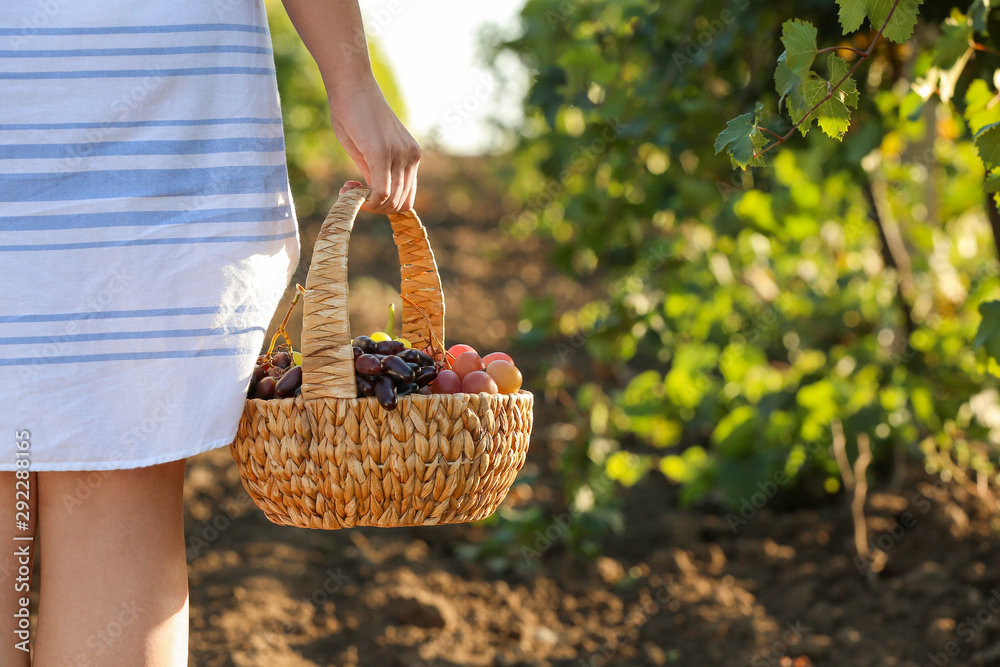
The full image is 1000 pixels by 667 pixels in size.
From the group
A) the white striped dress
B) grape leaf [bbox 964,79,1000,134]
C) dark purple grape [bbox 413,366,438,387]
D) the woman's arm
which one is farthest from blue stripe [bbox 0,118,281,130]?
grape leaf [bbox 964,79,1000,134]

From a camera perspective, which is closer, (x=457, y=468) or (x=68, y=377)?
(x=68, y=377)

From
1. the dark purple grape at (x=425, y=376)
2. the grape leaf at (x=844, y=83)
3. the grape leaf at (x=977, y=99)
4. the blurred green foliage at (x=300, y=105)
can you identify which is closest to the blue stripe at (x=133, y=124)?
the dark purple grape at (x=425, y=376)

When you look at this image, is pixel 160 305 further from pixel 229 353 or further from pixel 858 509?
pixel 858 509

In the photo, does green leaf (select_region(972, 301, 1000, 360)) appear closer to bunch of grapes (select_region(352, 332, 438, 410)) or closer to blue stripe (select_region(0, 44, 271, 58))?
bunch of grapes (select_region(352, 332, 438, 410))

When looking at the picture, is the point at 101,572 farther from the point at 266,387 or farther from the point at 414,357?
the point at 414,357

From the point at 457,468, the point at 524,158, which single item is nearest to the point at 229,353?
the point at 457,468

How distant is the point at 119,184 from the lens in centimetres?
88

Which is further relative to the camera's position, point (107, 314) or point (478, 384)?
point (478, 384)

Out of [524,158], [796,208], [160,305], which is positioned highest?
[524,158]

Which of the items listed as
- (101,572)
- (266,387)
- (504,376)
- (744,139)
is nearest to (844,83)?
(744,139)

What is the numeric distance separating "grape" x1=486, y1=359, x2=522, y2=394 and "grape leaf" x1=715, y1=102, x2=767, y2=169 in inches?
14.3

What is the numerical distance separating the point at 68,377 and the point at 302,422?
9.0 inches

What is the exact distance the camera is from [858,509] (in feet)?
7.21

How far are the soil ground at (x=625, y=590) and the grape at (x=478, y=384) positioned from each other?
40.2 inches
